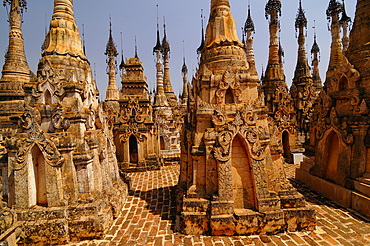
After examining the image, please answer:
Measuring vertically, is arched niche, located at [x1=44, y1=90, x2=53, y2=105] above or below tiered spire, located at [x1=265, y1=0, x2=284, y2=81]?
below

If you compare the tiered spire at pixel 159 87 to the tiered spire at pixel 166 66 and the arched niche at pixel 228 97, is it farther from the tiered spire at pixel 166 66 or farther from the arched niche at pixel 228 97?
the arched niche at pixel 228 97

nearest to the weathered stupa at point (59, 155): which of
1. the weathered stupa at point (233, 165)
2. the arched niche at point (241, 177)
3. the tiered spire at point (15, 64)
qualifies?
the weathered stupa at point (233, 165)

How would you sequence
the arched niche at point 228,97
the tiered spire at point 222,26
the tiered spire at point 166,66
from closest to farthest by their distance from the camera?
the arched niche at point 228,97
the tiered spire at point 222,26
the tiered spire at point 166,66

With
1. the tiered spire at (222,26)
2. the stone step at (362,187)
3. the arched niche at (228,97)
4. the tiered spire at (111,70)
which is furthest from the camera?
the tiered spire at (111,70)

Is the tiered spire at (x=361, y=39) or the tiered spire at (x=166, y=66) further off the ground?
the tiered spire at (x=166, y=66)

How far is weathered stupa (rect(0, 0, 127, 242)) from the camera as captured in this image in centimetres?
633

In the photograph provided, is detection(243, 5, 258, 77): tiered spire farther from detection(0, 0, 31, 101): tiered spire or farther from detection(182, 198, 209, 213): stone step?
detection(0, 0, 31, 101): tiered spire

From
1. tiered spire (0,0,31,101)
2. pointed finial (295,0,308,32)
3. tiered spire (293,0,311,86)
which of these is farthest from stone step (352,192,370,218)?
pointed finial (295,0,308,32)

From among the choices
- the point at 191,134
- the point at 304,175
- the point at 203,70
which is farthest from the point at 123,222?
the point at 304,175

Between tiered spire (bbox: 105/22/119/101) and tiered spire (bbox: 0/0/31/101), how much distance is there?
41.7ft

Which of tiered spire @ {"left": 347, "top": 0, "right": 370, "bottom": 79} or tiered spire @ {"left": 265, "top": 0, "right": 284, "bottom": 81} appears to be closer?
tiered spire @ {"left": 347, "top": 0, "right": 370, "bottom": 79}

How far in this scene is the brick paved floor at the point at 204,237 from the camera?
6.04m

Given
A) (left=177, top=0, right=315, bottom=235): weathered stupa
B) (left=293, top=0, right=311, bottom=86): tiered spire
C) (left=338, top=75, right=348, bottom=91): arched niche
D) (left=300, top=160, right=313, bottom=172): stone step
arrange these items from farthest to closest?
(left=293, top=0, right=311, bottom=86): tiered spire, (left=300, top=160, right=313, bottom=172): stone step, (left=338, top=75, right=348, bottom=91): arched niche, (left=177, top=0, right=315, bottom=235): weathered stupa

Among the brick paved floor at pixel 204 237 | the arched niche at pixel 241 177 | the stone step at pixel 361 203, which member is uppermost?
the arched niche at pixel 241 177
